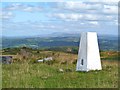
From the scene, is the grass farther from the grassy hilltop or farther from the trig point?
the trig point

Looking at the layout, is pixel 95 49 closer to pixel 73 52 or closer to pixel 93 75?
pixel 93 75

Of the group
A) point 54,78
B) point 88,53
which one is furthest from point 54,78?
point 88,53

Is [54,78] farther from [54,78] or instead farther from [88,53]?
[88,53]

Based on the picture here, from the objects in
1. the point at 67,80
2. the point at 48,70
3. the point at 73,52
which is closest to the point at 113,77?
Result: the point at 67,80

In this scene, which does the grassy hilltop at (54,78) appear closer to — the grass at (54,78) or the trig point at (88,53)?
the grass at (54,78)

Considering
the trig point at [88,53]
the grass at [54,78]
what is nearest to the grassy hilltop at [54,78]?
the grass at [54,78]

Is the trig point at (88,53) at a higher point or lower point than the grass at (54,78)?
higher
